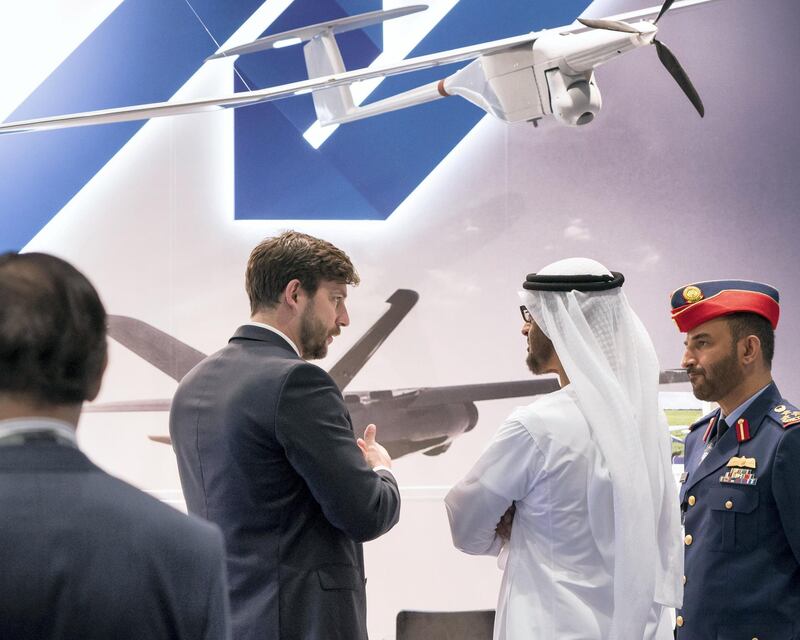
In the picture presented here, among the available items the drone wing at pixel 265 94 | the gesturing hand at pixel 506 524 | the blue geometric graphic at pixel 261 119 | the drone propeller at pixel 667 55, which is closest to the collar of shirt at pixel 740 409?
the gesturing hand at pixel 506 524

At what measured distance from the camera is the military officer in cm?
246

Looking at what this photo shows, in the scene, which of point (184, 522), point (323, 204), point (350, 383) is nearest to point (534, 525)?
point (184, 522)

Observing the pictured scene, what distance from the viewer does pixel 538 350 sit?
2504 mm

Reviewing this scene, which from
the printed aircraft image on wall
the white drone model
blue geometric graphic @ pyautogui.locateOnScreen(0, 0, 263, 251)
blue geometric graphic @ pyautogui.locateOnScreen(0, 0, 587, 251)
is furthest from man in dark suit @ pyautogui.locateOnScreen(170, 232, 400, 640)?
blue geometric graphic @ pyautogui.locateOnScreen(0, 0, 263, 251)

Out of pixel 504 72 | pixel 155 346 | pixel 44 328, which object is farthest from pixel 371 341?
pixel 44 328

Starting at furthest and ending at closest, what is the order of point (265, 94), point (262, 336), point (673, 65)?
point (265, 94) → point (673, 65) → point (262, 336)

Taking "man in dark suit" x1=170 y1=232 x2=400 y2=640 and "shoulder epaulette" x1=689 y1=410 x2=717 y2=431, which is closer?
"man in dark suit" x1=170 y1=232 x2=400 y2=640

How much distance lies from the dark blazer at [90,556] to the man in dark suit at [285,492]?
104 cm

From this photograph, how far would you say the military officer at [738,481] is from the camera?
8.06 ft

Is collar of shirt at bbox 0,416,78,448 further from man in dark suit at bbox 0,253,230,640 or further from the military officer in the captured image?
the military officer

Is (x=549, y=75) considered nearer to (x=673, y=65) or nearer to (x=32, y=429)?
(x=673, y=65)

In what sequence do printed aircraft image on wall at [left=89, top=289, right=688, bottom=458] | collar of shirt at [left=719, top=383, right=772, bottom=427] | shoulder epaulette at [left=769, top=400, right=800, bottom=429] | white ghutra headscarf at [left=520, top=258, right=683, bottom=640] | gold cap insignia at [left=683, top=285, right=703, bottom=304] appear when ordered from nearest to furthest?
white ghutra headscarf at [left=520, top=258, right=683, bottom=640], shoulder epaulette at [left=769, top=400, right=800, bottom=429], collar of shirt at [left=719, top=383, right=772, bottom=427], gold cap insignia at [left=683, top=285, right=703, bottom=304], printed aircraft image on wall at [left=89, top=289, right=688, bottom=458]

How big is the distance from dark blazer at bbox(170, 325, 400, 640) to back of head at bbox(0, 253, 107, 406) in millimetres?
1088

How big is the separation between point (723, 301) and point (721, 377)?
8.6 inches
